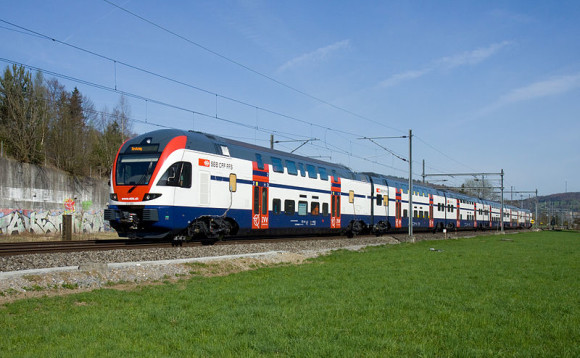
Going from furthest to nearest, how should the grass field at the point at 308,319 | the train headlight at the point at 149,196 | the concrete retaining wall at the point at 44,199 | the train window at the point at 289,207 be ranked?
the concrete retaining wall at the point at 44,199 → the train window at the point at 289,207 → the train headlight at the point at 149,196 → the grass field at the point at 308,319

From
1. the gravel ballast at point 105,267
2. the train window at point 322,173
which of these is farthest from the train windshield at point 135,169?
the train window at point 322,173

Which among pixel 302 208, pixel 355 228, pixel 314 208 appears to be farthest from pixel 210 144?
pixel 355 228

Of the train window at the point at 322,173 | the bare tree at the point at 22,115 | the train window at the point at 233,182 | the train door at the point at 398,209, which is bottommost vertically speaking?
the train door at the point at 398,209

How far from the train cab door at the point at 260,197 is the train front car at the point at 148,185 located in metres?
4.90

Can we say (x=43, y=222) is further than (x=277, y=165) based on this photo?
Yes

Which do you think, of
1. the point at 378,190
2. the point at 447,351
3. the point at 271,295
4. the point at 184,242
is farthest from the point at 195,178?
the point at 378,190

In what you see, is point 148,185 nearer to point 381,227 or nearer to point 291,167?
point 291,167

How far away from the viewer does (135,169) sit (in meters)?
18.4

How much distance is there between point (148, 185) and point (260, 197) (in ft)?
22.8

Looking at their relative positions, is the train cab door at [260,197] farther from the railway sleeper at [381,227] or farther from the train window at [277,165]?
the railway sleeper at [381,227]

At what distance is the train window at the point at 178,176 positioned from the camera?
1807cm

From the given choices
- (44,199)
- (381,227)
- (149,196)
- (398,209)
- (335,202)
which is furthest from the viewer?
(398,209)

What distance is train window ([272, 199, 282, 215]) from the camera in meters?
24.8

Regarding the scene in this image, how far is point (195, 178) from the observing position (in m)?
19.3
